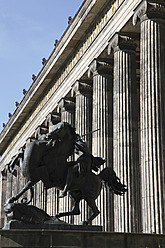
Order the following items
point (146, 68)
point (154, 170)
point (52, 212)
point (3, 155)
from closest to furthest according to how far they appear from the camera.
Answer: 1. point (154, 170)
2. point (146, 68)
3. point (52, 212)
4. point (3, 155)

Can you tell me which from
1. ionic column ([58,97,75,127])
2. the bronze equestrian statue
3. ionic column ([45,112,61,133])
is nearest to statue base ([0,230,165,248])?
the bronze equestrian statue

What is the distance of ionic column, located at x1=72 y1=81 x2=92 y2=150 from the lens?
136ft

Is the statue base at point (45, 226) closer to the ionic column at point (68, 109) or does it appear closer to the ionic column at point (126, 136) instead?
the ionic column at point (126, 136)

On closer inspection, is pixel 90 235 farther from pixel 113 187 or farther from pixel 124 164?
pixel 124 164

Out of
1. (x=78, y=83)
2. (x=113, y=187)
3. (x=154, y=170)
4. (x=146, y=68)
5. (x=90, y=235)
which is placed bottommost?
(x=90, y=235)

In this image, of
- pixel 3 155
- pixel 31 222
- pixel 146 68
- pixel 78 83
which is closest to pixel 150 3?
pixel 146 68

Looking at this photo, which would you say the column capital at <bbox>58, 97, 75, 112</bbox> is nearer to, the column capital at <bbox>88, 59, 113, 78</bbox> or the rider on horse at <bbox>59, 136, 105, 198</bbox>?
the column capital at <bbox>88, 59, 113, 78</bbox>

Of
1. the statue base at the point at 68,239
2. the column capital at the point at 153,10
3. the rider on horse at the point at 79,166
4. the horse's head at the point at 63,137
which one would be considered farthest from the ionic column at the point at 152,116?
the statue base at the point at 68,239

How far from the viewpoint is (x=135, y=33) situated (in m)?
34.5

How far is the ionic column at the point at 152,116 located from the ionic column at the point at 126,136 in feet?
9.31

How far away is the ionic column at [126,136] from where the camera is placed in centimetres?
3034

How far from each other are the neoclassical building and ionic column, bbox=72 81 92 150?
0.08 meters

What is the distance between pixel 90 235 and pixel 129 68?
18790 millimetres

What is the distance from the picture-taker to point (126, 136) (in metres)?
31.7
